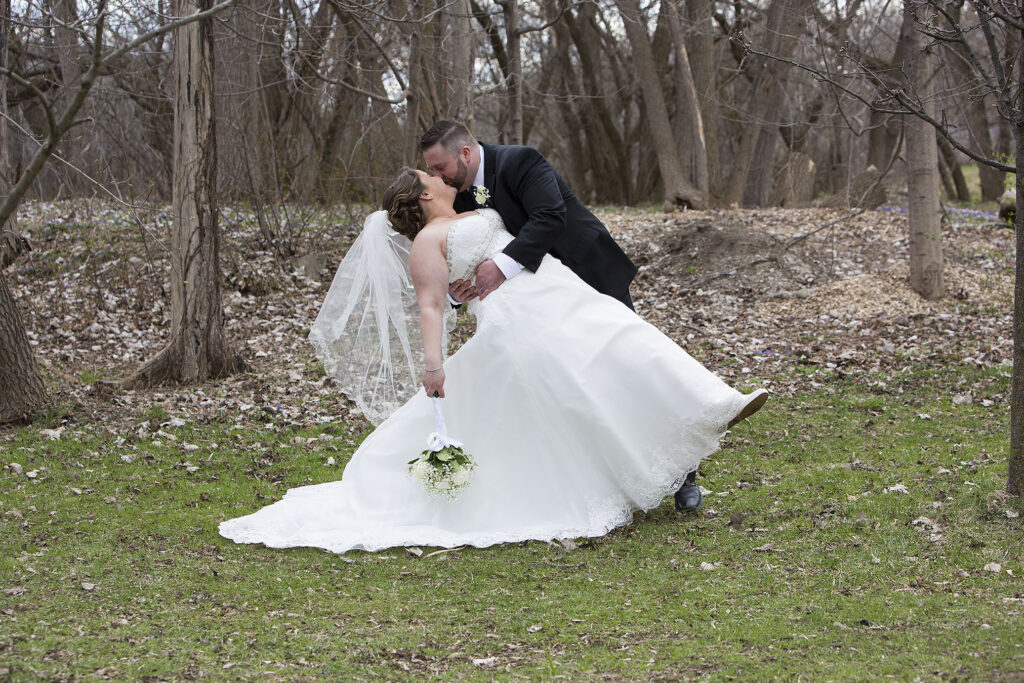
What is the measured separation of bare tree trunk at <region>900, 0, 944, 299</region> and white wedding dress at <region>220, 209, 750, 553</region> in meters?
7.01

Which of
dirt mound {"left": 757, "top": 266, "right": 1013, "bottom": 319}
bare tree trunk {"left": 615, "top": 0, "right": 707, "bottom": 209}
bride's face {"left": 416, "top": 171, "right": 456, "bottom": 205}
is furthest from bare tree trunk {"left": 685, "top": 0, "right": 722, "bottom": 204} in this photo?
bride's face {"left": 416, "top": 171, "right": 456, "bottom": 205}

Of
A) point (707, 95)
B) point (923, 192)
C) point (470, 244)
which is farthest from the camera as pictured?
point (707, 95)

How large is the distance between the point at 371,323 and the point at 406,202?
0.91 meters

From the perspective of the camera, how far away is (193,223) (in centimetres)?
867

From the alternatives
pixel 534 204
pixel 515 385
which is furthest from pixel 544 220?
pixel 515 385

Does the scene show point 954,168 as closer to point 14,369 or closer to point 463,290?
point 463,290

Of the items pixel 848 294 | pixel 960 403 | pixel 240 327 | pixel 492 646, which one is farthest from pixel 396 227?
pixel 848 294

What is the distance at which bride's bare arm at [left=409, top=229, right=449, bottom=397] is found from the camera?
5.15 m

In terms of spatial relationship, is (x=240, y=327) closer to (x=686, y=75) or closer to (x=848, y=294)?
(x=848, y=294)

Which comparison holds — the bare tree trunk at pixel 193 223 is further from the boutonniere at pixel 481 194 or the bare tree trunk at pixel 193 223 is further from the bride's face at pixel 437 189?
the boutonniere at pixel 481 194

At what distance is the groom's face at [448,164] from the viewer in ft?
17.9

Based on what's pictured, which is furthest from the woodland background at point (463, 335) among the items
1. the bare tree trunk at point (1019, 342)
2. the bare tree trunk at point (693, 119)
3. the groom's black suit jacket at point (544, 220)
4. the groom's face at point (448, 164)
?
the groom's face at point (448, 164)

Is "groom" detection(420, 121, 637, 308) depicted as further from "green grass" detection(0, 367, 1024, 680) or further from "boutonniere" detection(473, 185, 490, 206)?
"green grass" detection(0, 367, 1024, 680)

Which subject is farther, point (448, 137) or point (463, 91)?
point (463, 91)
